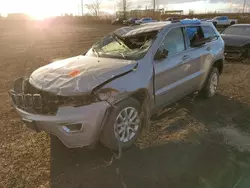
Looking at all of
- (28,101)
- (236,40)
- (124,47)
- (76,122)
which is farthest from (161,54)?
(236,40)

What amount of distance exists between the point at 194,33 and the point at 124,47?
5.03ft

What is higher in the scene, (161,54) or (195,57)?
(161,54)

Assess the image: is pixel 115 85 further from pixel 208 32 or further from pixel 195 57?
pixel 208 32

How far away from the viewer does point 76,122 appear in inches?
124

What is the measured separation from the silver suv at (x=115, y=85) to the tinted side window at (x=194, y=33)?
0.02 m

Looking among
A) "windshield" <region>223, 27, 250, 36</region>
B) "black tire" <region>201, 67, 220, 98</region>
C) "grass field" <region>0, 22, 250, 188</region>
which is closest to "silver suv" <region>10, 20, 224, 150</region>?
"grass field" <region>0, 22, 250, 188</region>

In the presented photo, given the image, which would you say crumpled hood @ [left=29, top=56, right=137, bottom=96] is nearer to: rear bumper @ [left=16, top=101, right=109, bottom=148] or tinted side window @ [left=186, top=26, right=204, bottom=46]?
rear bumper @ [left=16, top=101, right=109, bottom=148]

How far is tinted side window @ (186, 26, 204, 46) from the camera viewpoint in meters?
5.01

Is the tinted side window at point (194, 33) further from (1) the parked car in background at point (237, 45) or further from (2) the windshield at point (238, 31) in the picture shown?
(2) the windshield at point (238, 31)

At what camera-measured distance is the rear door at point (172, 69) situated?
412cm

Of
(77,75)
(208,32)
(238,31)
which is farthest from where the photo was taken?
(238,31)

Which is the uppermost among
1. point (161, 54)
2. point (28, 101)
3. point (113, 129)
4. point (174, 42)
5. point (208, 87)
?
point (174, 42)

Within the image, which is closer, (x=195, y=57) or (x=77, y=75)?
(x=77, y=75)

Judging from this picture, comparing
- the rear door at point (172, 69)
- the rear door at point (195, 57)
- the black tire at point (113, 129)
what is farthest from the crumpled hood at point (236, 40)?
the black tire at point (113, 129)
